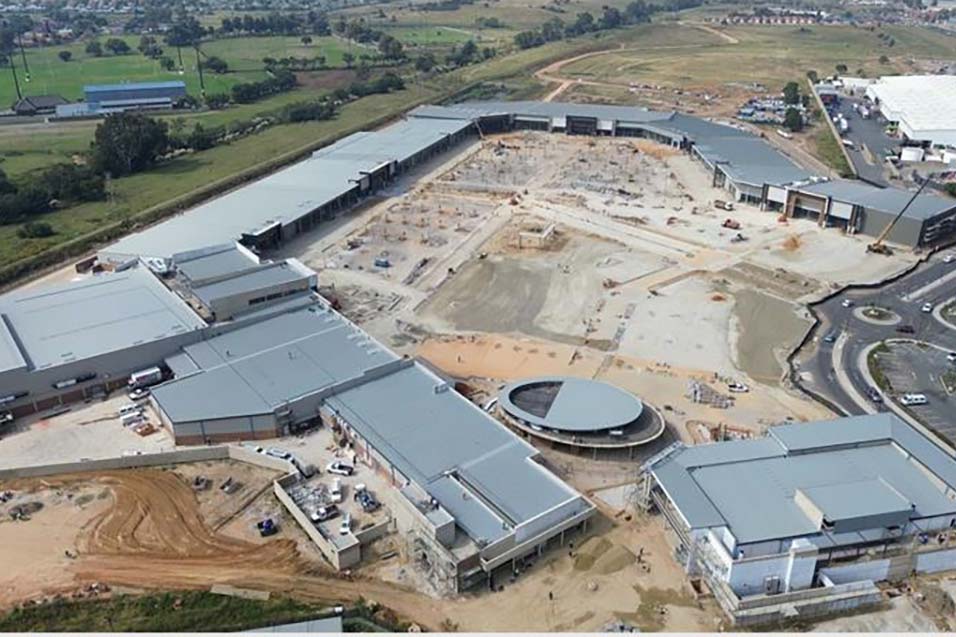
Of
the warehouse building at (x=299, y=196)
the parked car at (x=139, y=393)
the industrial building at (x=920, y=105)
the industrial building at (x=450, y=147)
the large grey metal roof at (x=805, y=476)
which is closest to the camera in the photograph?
the large grey metal roof at (x=805, y=476)

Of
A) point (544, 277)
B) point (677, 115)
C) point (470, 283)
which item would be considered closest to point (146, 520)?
point (470, 283)

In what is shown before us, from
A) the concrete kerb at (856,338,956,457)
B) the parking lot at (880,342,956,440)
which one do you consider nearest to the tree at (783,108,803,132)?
the concrete kerb at (856,338,956,457)

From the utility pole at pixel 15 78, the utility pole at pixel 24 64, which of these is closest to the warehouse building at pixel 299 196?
the utility pole at pixel 15 78

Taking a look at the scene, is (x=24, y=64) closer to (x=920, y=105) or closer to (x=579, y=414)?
(x=579, y=414)

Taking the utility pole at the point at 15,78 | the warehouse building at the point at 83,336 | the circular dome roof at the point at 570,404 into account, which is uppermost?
the utility pole at the point at 15,78

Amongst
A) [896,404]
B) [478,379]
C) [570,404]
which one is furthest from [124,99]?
[896,404]

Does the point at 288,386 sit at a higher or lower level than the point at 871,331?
higher

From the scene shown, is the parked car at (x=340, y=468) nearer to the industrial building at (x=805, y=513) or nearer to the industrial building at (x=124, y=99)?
the industrial building at (x=805, y=513)
